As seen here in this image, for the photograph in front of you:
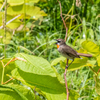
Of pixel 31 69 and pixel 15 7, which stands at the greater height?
pixel 15 7

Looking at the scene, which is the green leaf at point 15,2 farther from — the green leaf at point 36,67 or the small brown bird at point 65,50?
the green leaf at point 36,67

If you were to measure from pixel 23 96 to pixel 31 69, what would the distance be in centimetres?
12

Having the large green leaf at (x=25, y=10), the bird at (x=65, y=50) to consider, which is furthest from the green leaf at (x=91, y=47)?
the large green leaf at (x=25, y=10)

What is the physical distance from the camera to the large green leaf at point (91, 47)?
A: 1.13 meters

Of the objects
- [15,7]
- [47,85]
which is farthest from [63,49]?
[15,7]

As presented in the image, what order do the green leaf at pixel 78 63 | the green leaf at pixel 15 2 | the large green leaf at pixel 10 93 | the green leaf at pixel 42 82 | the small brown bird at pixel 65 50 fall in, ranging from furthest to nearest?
the green leaf at pixel 15 2
the small brown bird at pixel 65 50
the green leaf at pixel 78 63
the green leaf at pixel 42 82
the large green leaf at pixel 10 93

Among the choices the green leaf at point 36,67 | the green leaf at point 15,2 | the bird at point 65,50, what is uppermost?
the green leaf at point 15,2

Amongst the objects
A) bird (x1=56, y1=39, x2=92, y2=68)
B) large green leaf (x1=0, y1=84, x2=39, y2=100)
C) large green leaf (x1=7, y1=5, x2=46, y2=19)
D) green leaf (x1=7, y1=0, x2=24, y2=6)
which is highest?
green leaf (x1=7, y1=0, x2=24, y2=6)

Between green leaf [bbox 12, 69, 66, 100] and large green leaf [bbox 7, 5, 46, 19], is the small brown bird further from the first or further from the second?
large green leaf [bbox 7, 5, 46, 19]

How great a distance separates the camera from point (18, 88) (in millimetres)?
804

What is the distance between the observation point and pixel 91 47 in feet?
3.76

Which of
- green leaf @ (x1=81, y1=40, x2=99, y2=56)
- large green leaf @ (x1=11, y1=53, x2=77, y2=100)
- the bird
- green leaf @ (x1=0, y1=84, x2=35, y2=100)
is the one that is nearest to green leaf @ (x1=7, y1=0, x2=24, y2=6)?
the bird

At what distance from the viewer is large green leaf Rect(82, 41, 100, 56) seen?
1127mm

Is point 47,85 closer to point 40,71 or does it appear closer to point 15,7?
point 40,71
